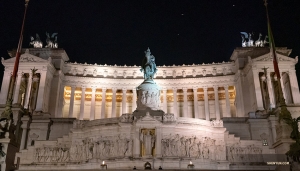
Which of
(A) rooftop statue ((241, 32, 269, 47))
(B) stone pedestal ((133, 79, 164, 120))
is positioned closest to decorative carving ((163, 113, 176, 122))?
(B) stone pedestal ((133, 79, 164, 120))

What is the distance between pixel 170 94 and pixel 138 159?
4441cm

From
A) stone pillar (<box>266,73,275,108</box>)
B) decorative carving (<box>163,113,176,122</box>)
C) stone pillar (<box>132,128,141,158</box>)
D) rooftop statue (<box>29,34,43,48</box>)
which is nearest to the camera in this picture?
stone pillar (<box>132,128,141,158</box>)

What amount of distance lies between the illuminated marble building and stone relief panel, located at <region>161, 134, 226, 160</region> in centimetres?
11

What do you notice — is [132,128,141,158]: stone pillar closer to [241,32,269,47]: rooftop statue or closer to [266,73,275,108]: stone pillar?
[266,73,275,108]: stone pillar

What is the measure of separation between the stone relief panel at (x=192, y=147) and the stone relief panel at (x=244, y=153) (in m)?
1.07

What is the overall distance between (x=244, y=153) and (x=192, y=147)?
6905 millimetres

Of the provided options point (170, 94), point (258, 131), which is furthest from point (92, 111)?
point (258, 131)

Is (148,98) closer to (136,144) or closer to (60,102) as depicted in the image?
(136,144)

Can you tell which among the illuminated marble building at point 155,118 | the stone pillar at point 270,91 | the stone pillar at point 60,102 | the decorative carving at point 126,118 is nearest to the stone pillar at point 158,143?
the illuminated marble building at point 155,118

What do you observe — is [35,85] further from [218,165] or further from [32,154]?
[218,165]

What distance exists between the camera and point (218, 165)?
34688 mm

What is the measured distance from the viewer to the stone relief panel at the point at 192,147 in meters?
34.0

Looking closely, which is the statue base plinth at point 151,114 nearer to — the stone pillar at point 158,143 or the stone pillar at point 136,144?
the stone pillar at point 158,143

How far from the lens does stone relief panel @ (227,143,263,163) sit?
36.3 m
